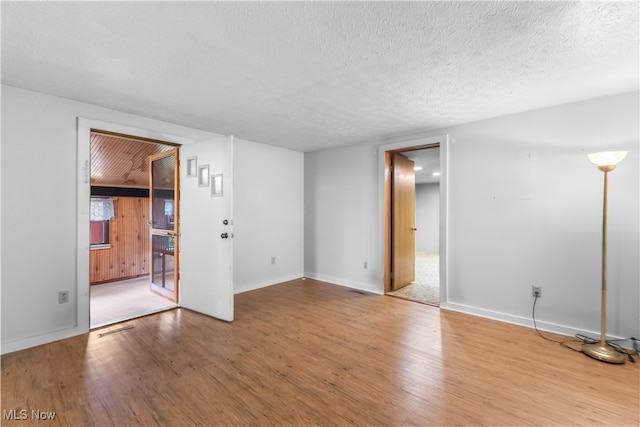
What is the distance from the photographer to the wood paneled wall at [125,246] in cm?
497

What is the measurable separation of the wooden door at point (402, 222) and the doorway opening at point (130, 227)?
309 cm

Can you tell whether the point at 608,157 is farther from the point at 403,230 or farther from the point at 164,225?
the point at 164,225

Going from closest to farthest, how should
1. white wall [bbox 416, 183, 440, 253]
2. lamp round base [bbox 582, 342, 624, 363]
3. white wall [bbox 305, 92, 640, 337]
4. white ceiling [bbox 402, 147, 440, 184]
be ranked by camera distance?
lamp round base [bbox 582, 342, 624, 363]
white wall [bbox 305, 92, 640, 337]
white ceiling [bbox 402, 147, 440, 184]
white wall [bbox 416, 183, 440, 253]

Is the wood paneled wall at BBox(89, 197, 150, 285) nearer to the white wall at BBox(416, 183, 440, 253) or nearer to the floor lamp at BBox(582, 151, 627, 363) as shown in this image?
the floor lamp at BBox(582, 151, 627, 363)

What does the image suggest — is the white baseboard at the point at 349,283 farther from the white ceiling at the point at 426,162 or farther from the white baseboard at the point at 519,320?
the white ceiling at the point at 426,162

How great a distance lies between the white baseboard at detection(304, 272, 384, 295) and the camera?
4.28 metres

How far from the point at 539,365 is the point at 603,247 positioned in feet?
3.87

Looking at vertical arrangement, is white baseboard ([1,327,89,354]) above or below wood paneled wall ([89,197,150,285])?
below

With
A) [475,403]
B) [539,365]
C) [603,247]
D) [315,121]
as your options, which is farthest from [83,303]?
[603,247]

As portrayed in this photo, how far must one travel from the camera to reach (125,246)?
532cm

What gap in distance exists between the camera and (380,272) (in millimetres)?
4223

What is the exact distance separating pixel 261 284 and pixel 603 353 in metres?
3.96

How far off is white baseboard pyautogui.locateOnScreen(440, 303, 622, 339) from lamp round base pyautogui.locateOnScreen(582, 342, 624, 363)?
0.86 ft

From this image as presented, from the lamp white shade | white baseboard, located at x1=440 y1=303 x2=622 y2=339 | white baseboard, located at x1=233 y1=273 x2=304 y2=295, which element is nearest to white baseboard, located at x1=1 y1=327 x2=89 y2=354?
white baseboard, located at x1=233 y1=273 x2=304 y2=295
